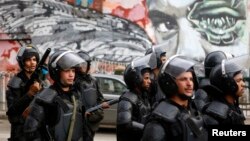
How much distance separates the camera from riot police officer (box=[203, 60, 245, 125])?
4.48 m

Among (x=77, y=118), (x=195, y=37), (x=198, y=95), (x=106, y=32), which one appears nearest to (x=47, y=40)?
(x=106, y=32)

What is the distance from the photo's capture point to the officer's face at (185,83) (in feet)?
13.3

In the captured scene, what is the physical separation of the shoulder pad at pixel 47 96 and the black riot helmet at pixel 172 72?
1.16 metres

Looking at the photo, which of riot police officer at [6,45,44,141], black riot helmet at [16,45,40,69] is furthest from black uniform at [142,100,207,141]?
black riot helmet at [16,45,40,69]

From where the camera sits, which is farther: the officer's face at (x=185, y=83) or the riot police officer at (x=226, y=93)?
the riot police officer at (x=226, y=93)

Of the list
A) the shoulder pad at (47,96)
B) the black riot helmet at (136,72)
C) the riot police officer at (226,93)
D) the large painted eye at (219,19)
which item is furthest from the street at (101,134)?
the large painted eye at (219,19)

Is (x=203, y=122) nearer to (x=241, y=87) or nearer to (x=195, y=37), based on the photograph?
(x=241, y=87)

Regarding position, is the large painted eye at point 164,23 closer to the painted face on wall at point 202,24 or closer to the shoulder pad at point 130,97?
the painted face on wall at point 202,24

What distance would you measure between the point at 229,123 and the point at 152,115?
0.79 meters

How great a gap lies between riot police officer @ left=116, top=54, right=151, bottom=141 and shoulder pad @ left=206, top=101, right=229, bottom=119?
0.92m

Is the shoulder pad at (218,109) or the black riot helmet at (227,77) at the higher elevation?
the black riot helmet at (227,77)

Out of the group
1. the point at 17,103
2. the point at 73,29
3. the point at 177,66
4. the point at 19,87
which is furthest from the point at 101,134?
the point at 73,29

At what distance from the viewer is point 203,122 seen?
4.09 meters

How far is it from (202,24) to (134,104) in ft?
59.3
